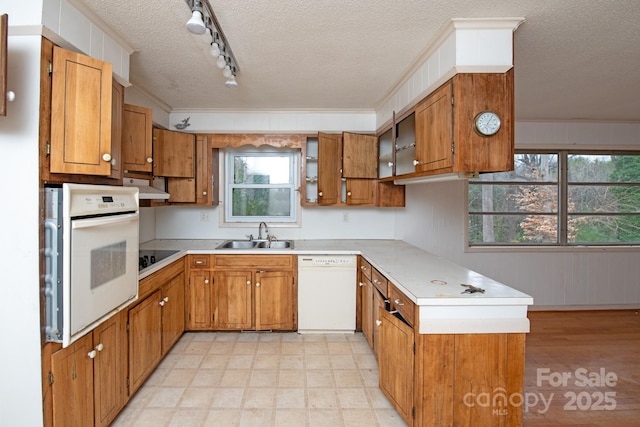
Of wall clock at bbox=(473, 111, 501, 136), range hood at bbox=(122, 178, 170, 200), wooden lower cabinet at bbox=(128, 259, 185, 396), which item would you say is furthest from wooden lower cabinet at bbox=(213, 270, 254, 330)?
wall clock at bbox=(473, 111, 501, 136)

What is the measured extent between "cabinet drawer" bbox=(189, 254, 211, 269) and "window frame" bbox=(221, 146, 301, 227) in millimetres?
714

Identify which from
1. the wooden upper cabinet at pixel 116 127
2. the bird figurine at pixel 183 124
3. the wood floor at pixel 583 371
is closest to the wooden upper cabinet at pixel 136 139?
the wooden upper cabinet at pixel 116 127

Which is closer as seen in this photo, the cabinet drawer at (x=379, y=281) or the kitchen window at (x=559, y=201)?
the cabinet drawer at (x=379, y=281)

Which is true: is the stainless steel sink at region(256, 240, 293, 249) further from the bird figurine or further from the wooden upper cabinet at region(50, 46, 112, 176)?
the wooden upper cabinet at region(50, 46, 112, 176)

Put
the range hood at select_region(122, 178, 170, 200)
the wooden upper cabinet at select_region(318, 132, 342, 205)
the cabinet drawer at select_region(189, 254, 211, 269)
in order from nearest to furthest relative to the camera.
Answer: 1. the range hood at select_region(122, 178, 170, 200)
2. the cabinet drawer at select_region(189, 254, 211, 269)
3. the wooden upper cabinet at select_region(318, 132, 342, 205)

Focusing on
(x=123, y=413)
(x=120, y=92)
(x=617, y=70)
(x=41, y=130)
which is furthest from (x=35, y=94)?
(x=617, y=70)

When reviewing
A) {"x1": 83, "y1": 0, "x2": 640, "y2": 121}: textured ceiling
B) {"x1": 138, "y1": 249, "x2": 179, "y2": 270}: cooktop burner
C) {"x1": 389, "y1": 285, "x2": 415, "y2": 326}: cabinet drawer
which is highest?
{"x1": 83, "y1": 0, "x2": 640, "y2": 121}: textured ceiling

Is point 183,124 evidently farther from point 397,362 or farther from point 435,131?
point 397,362

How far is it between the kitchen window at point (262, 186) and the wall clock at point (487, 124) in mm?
2414

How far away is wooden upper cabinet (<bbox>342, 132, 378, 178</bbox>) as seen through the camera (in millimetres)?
3410

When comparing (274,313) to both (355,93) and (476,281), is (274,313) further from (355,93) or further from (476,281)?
(355,93)

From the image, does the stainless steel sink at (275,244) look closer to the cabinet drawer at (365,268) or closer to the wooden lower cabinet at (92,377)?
the cabinet drawer at (365,268)

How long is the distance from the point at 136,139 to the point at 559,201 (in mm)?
4787

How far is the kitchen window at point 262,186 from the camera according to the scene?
391cm
